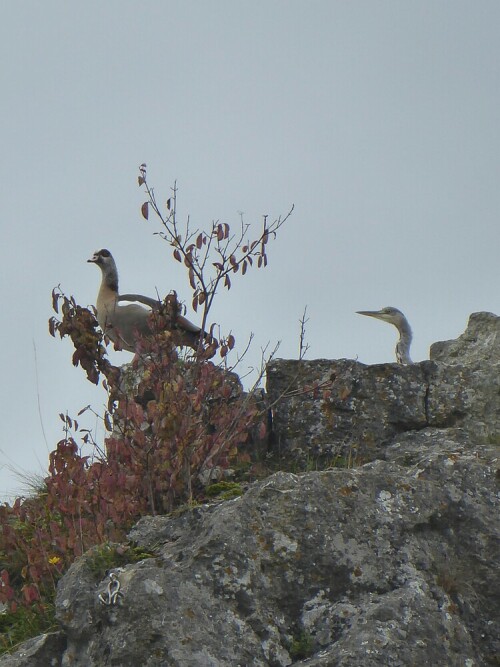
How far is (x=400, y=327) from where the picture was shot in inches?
515

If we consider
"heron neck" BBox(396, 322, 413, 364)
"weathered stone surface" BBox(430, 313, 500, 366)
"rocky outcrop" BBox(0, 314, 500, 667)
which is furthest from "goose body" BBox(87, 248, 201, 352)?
"rocky outcrop" BBox(0, 314, 500, 667)

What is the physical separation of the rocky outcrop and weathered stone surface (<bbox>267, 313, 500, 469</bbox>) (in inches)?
54.4

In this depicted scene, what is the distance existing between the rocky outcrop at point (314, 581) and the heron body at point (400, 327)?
6583 millimetres

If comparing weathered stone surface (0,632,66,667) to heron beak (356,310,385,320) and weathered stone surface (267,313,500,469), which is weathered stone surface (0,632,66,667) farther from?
heron beak (356,310,385,320)

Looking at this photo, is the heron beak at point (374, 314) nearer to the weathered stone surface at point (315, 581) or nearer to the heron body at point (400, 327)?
the heron body at point (400, 327)

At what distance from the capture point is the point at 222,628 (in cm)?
454

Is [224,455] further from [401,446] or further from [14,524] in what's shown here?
[14,524]

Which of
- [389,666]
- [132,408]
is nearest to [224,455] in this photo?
[132,408]

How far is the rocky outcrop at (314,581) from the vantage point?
4.46 metres

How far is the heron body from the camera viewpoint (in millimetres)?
12402

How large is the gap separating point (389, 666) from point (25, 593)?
2.12m

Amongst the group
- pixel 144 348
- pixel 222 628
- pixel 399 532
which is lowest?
pixel 222 628

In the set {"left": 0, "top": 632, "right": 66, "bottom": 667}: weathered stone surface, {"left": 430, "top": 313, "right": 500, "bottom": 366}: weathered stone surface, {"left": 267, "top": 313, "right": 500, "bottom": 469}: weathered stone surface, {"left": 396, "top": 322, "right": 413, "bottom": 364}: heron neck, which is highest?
Result: {"left": 396, "top": 322, "right": 413, "bottom": 364}: heron neck

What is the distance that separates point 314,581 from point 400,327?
850cm
